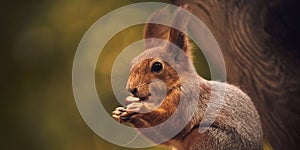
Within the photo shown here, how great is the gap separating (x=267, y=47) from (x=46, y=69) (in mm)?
525

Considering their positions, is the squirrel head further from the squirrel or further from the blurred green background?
the blurred green background

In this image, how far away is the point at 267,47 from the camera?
111cm

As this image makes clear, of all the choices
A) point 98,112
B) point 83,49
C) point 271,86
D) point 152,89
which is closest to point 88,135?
point 98,112

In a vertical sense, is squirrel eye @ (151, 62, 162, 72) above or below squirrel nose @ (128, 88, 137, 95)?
above

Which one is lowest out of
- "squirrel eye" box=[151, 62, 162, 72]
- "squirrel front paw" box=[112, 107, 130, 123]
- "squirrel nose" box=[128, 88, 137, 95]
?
"squirrel front paw" box=[112, 107, 130, 123]

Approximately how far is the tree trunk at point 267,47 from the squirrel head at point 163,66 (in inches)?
8.4

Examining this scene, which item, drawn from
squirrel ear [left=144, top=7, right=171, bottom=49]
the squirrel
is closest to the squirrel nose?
the squirrel

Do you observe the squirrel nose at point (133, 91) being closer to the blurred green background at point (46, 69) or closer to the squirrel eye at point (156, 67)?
the squirrel eye at point (156, 67)

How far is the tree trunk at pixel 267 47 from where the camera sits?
109cm

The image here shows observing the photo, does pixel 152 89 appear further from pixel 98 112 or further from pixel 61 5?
pixel 61 5

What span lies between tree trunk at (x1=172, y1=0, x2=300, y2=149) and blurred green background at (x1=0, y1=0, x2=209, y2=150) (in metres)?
0.19

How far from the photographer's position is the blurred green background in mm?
1125

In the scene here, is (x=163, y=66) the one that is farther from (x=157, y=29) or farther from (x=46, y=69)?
(x=46, y=69)

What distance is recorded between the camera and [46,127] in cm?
114
